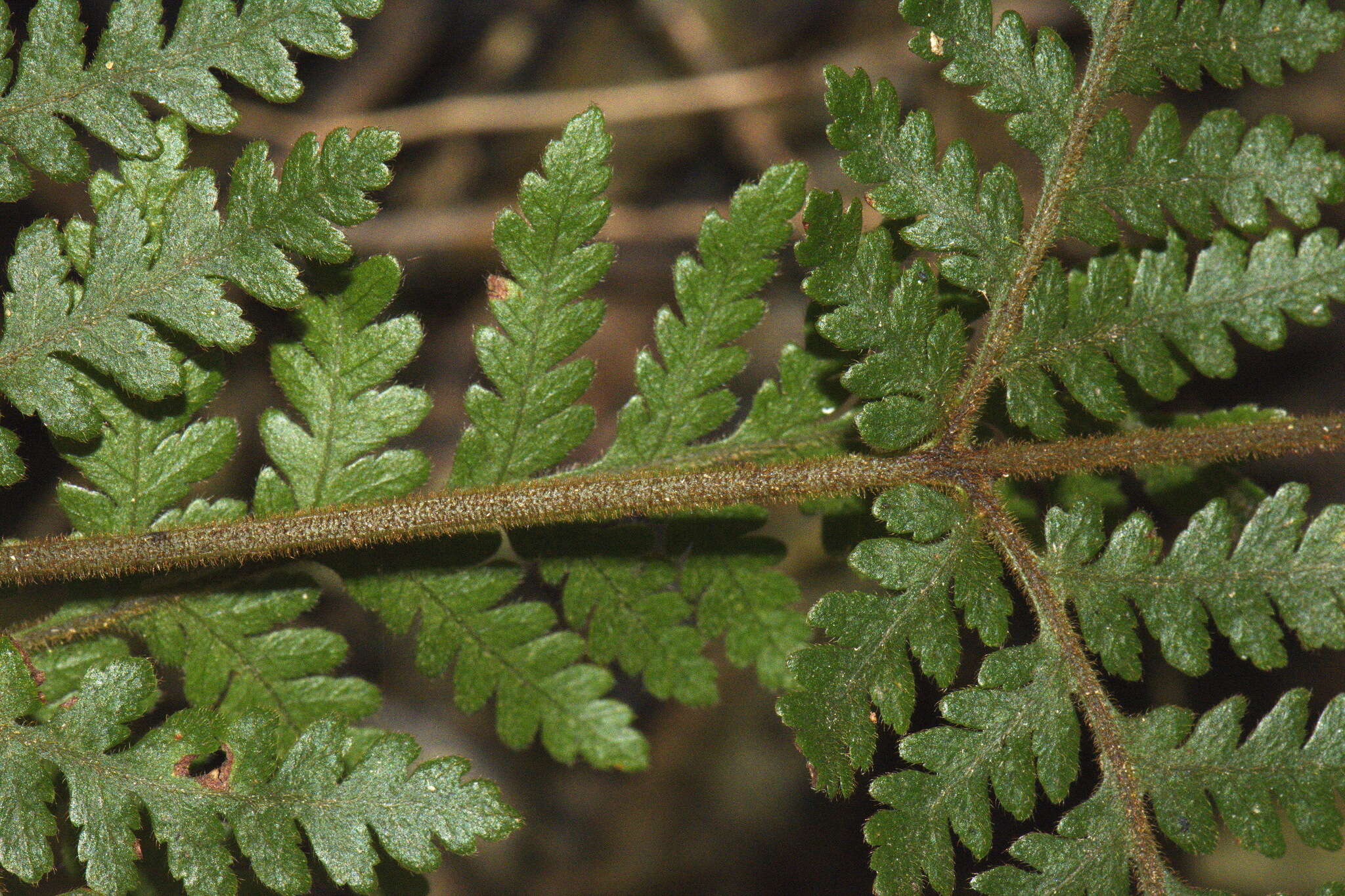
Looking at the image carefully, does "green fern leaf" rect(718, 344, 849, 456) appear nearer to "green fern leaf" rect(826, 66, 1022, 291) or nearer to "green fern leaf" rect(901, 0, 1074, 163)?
"green fern leaf" rect(826, 66, 1022, 291)

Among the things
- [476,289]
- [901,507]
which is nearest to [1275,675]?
[901,507]

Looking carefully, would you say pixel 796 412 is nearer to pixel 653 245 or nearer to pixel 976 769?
pixel 976 769

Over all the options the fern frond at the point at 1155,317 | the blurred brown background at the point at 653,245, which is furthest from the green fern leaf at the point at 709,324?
the blurred brown background at the point at 653,245

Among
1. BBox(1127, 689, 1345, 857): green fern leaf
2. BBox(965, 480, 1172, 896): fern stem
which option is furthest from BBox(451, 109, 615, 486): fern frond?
BBox(1127, 689, 1345, 857): green fern leaf

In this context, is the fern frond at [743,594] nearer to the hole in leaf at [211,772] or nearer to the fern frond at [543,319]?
the fern frond at [543,319]

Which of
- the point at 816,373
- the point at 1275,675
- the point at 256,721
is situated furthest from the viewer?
the point at 1275,675

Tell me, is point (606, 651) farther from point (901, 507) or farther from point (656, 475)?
point (901, 507)

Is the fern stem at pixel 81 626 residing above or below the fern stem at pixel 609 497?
below
